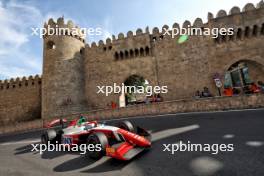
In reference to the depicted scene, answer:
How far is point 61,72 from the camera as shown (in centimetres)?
1862

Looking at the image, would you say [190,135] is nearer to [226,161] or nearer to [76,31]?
[226,161]

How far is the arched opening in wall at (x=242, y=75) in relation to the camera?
16312mm

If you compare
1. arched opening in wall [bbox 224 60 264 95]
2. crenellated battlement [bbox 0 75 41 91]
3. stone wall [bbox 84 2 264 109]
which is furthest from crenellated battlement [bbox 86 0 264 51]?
crenellated battlement [bbox 0 75 41 91]

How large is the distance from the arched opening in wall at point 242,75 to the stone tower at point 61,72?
15.5 meters

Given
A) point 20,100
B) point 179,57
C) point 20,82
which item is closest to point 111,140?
point 179,57

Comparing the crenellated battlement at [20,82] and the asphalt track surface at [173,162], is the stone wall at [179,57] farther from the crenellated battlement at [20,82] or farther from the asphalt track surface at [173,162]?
the asphalt track surface at [173,162]

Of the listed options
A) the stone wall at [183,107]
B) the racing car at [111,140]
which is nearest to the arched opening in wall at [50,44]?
the stone wall at [183,107]

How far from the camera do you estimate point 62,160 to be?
13.4ft

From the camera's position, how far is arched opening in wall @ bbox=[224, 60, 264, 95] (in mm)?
16312

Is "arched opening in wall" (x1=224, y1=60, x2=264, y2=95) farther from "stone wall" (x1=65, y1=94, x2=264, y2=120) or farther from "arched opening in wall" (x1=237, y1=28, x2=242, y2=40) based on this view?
"stone wall" (x1=65, y1=94, x2=264, y2=120)

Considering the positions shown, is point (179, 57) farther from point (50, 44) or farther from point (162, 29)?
point (50, 44)

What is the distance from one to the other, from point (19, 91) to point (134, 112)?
750 inches

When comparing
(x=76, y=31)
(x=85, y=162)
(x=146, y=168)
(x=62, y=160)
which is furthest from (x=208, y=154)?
(x=76, y=31)

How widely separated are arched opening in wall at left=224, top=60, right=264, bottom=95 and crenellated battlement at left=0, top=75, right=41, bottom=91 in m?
22.8
